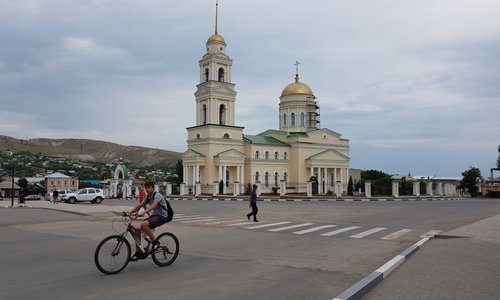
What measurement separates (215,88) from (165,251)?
5148cm

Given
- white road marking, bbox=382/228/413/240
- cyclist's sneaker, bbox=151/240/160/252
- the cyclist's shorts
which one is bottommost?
white road marking, bbox=382/228/413/240

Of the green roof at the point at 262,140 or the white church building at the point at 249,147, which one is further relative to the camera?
the green roof at the point at 262,140

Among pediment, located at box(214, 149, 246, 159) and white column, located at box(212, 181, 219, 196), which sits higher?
pediment, located at box(214, 149, 246, 159)

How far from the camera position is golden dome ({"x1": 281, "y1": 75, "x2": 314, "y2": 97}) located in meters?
70.3

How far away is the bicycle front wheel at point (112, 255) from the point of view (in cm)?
764

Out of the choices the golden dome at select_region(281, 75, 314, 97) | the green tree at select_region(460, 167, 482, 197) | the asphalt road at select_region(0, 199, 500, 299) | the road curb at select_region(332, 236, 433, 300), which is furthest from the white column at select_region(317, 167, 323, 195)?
the road curb at select_region(332, 236, 433, 300)

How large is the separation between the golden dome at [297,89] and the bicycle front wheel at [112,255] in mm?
63691

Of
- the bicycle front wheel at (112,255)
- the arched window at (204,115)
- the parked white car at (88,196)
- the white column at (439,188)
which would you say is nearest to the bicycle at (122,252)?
the bicycle front wheel at (112,255)

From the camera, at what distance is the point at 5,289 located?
6484 mm

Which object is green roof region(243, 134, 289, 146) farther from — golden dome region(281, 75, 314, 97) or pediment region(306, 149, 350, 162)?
golden dome region(281, 75, 314, 97)

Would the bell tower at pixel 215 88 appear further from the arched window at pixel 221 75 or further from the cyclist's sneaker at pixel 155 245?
the cyclist's sneaker at pixel 155 245

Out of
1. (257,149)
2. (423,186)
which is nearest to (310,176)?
(257,149)

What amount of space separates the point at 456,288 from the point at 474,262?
2.64 metres

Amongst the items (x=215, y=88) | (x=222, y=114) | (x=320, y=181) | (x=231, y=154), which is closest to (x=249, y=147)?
(x=231, y=154)
